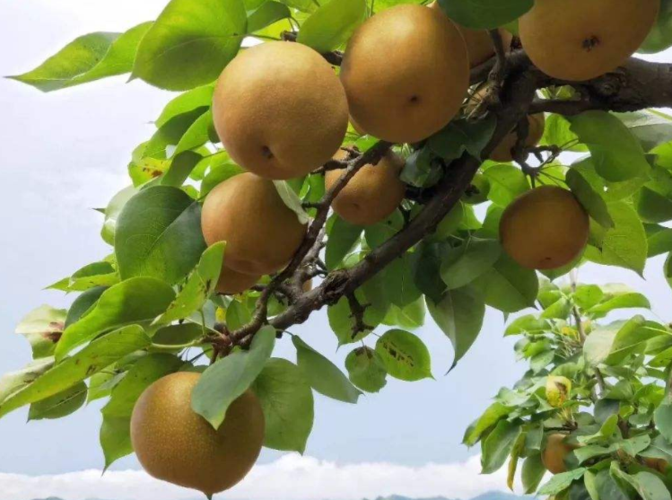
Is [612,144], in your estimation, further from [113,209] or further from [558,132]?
[113,209]

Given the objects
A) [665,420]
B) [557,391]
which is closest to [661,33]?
[665,420]

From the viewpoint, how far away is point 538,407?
4.28ft

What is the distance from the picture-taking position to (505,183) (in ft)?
2.21

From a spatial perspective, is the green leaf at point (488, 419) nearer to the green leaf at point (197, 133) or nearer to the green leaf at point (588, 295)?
the green leaf at point (588, 295)

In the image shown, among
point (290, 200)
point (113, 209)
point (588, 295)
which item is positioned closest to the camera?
point (290, 200)

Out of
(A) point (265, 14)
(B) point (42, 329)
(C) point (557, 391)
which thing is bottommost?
(C) point (557, 391)

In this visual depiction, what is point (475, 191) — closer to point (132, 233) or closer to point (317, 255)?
point (317, 255)

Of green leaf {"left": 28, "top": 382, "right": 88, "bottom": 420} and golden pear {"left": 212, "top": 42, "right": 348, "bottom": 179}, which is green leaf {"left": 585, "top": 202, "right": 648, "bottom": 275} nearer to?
golden pear {"left": 212, "top": 42, "right": 348, "bottom": 179}

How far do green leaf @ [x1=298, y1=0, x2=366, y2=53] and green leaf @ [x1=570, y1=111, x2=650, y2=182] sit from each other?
0.20 meters

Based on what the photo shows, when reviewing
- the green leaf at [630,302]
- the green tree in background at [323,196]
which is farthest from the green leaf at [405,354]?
the green leaf at [630,302]

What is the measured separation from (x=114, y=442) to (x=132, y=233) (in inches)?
6.1

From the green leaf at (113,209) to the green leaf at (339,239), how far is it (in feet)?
0.66

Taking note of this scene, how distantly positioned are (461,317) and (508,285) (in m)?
0.05

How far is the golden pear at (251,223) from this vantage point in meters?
0.47
